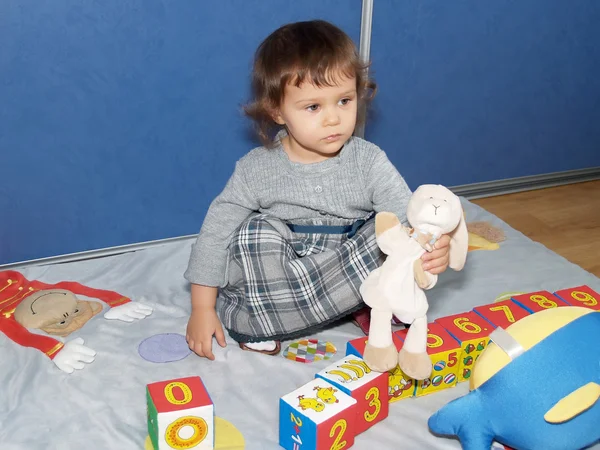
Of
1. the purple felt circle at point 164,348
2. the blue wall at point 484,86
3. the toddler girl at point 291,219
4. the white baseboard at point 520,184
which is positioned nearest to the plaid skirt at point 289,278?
the toddler girl at point 291,219

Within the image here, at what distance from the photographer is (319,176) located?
125 centimetres

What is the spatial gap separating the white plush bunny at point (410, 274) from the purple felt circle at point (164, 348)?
1.27 feet

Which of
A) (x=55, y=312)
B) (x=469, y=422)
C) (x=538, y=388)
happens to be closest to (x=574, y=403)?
(x=538, y=388)

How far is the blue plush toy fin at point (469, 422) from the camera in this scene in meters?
0.98

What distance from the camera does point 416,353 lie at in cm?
104

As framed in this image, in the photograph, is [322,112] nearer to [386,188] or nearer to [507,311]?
[386,188]

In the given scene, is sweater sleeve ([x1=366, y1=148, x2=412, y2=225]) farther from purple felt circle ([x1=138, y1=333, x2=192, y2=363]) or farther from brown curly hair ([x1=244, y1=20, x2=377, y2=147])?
purple felt circle ([x1=138, y1=333, x2=192, y2=363])

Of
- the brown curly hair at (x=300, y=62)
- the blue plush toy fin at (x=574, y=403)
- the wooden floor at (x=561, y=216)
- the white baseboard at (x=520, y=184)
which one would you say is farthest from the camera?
the white baseboard at (x=520, y=184)

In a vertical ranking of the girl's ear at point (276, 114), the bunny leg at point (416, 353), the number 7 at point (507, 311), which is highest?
the girl's ear at point (276, 114)

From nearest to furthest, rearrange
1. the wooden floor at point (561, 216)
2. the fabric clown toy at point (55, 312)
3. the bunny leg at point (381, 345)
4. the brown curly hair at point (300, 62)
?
the bunny leg at point (381, 345), the brown curly hair at point (300, 62), the fabric clown toy at point (55, 312), the wooden floor at point (561, 216)

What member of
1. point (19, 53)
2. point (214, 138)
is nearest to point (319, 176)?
point (214, 138)

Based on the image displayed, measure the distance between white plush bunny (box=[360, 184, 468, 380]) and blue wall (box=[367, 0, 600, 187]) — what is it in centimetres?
85

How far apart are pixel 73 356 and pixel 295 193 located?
0.48 m

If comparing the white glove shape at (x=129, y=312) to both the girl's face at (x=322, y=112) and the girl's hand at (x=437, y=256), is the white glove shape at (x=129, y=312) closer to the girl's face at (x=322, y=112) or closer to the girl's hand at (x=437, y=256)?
the girl's face at (x=322, y=112)
